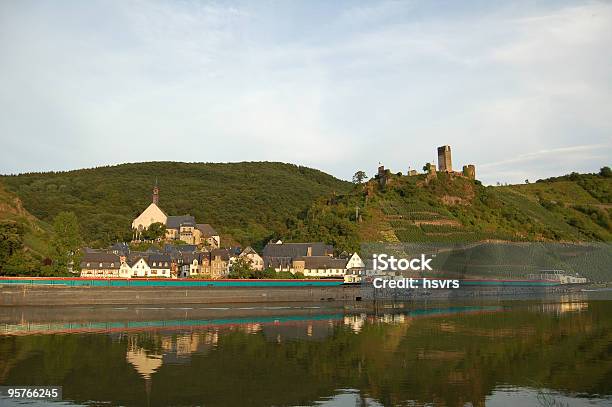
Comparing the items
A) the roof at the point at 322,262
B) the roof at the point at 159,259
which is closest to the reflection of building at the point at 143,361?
the roof at the point at 159,259

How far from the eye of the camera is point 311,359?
123 ft

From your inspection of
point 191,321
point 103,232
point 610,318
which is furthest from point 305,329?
point 103,232

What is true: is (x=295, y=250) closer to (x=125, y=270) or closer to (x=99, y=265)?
(x=125, y=270)

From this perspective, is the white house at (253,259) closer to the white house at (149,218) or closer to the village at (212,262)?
the village at (212,262)

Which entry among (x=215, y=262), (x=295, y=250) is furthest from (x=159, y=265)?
(x=295, y=250)

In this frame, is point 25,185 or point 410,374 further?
point 25,185

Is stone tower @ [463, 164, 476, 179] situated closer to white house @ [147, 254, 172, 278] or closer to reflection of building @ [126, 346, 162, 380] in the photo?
white house @ [147, 254, 172, 278]

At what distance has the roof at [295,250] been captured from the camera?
95.9 m

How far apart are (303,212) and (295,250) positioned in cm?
4412

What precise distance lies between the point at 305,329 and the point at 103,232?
86318 mm

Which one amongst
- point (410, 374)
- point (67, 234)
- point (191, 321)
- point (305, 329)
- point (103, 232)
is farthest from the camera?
point (103, 232)

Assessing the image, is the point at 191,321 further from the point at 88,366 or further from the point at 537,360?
the point at 537,360

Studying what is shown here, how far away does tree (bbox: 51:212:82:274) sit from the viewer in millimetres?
74875

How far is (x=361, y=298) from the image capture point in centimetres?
7944
